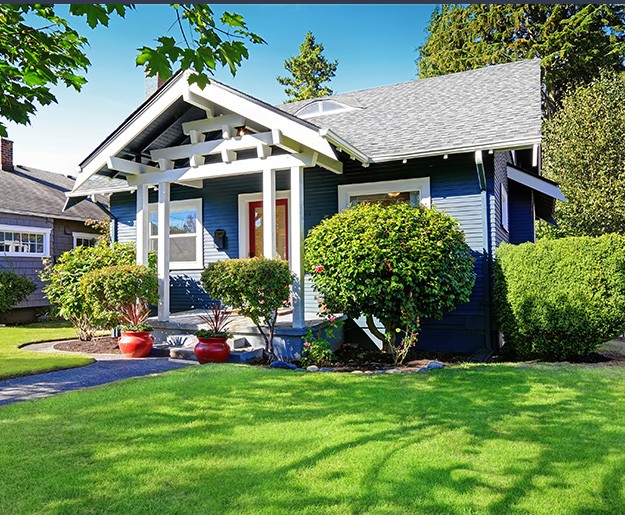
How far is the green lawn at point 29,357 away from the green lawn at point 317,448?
6.42 feet

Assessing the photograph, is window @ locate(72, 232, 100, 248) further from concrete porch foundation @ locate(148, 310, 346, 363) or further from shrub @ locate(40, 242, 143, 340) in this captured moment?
concrete porch foundation @ locate(148, 310, 346, 363)

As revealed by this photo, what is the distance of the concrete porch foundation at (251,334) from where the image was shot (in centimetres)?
721

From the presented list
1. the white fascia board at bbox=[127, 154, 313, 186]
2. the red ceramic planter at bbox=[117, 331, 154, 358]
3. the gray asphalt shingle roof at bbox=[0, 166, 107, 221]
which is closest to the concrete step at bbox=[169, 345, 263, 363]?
the red ceramic planter at bbox=[117, 331, 154, 358]

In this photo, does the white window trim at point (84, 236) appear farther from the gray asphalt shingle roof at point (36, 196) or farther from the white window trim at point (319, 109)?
the white window trim at point (319, 109)

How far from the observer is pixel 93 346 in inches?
341

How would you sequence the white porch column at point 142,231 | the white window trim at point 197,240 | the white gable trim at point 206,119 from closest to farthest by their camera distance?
the white gable trim at point 206,119, the white porch column at point 142,231, the white window trim at point 197,240

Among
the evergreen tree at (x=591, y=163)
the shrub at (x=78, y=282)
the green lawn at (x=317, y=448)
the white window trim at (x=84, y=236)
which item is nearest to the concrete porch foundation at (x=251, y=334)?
the shrub at (x=78, y=282)

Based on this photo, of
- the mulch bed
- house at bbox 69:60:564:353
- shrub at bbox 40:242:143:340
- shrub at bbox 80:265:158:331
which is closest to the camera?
house at bbox 69:60:564:353

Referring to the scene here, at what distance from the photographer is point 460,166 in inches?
327

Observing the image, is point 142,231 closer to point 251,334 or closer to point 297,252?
point 251,334

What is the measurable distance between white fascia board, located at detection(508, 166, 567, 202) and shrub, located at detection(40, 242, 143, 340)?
28.5ft

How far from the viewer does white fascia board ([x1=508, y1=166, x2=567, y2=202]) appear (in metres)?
10.1

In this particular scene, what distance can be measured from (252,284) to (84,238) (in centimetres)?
1362

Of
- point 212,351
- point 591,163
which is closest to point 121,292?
point 212,351
